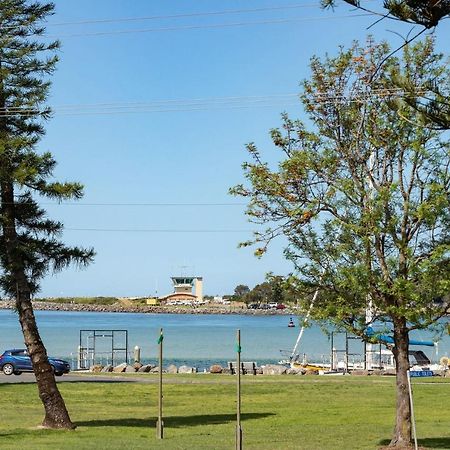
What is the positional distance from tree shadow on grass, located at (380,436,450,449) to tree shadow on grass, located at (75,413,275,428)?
19.4ft

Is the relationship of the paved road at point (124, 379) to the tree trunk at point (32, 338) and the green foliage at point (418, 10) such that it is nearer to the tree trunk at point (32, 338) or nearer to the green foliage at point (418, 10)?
the tree trunk at point (32, 338)

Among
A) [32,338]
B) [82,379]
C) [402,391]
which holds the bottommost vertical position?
[82,379]

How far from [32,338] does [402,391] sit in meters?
8.44

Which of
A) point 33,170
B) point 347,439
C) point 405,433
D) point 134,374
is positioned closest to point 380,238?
point 405,433

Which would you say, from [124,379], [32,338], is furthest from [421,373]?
[32,338]

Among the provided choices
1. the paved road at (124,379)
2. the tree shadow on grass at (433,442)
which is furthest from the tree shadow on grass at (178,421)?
the paved road at (124,379)

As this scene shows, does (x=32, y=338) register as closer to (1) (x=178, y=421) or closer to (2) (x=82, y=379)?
(1) (x=178, y=421)

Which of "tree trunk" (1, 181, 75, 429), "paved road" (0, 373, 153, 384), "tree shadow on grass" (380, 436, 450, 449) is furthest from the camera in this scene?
"paved road" (0, 373, 153, 384)

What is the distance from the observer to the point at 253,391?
1336 inches

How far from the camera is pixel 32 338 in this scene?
2130 cm

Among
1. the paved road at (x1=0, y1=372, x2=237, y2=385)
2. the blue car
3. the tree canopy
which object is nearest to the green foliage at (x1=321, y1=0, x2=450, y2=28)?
the tree canopy

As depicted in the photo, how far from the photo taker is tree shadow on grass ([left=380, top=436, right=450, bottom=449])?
741 inches

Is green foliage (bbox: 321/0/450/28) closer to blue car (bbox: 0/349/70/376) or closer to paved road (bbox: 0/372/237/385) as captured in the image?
paved road (bbox: 0/372/237/385)

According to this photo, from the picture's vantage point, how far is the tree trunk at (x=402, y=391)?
59.1ft
